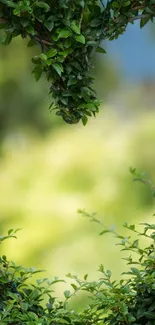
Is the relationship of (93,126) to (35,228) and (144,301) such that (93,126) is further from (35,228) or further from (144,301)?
(144,301)

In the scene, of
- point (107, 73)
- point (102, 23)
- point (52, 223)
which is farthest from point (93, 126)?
point (102, 23)

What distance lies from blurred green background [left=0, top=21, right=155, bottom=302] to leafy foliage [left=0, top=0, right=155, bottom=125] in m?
2.01

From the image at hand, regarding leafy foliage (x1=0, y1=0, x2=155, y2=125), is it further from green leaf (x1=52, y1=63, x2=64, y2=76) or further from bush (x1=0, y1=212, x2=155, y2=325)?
bush (x1=0, y1=212, x2=155, y2=325)

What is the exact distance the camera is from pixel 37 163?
11.2ft

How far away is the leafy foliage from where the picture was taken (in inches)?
45.3

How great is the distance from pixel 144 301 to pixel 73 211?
220 cm

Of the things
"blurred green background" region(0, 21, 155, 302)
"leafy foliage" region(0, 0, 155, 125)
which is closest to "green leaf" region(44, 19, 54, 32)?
"leafy foliage" region(0, 0, 155, 125)

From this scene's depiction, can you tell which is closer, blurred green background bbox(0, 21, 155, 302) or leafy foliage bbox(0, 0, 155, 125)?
leafy foliage bbox(0, 0, 155, 125)

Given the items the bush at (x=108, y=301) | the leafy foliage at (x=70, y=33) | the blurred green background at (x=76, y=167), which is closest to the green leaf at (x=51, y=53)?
the leafy foliage at (x=70, y=33)

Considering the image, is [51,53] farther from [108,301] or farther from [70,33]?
[108,301]

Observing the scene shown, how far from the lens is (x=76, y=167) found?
3.36m

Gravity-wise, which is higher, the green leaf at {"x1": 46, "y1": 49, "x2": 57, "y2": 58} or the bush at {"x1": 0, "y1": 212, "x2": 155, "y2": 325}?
the green leaf at {"x1": 46, "y1": 49, "x2": 57, "y2": 58}

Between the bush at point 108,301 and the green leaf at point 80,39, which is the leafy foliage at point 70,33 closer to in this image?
the green leaf at point 80,39

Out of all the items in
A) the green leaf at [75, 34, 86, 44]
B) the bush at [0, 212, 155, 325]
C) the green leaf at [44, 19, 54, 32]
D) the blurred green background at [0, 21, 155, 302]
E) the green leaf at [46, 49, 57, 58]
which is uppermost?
the blurred green background at [0, 21, 155, 302]
